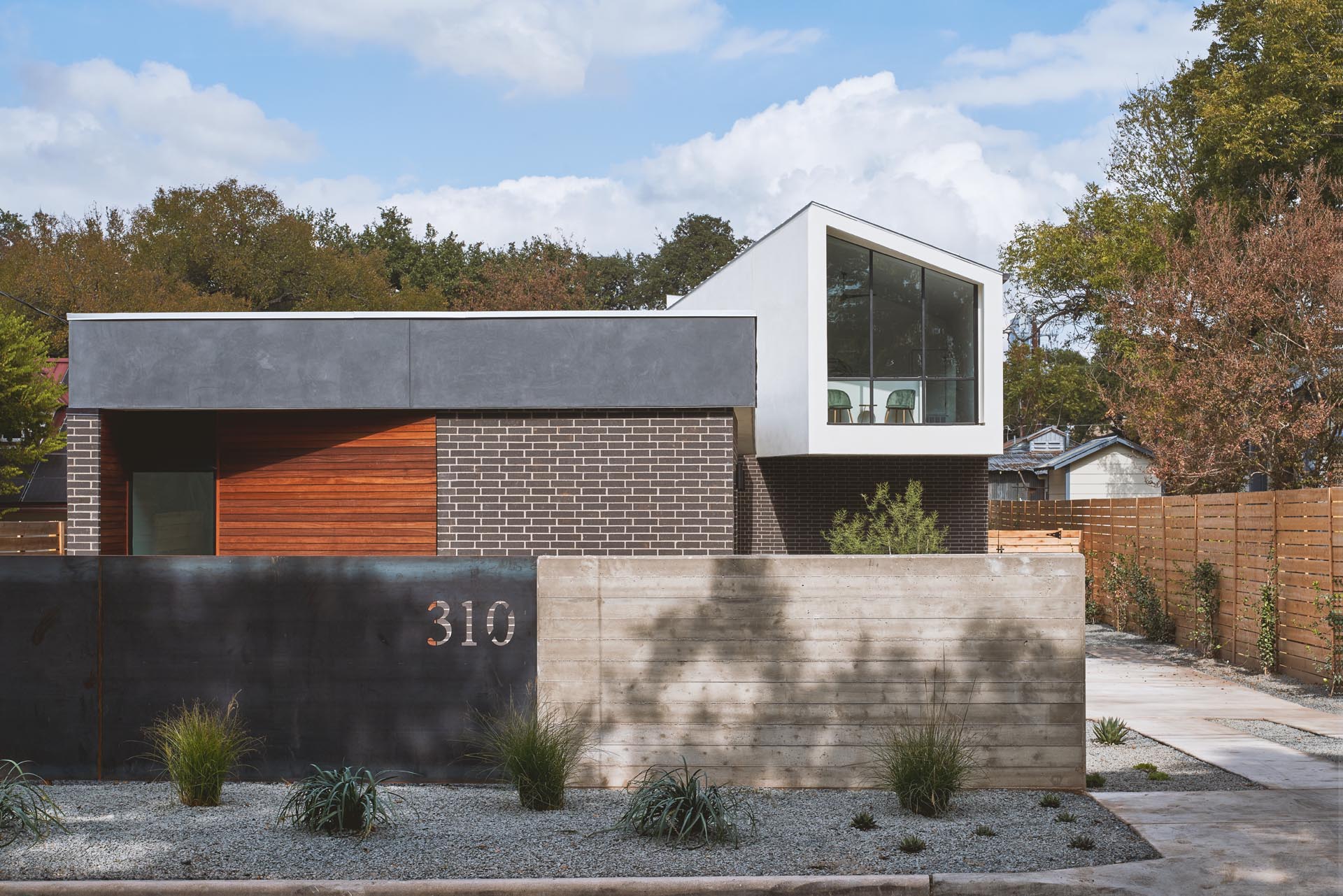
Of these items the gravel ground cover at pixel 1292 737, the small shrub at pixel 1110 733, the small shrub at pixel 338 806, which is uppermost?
the small shrub at pixel 338 806

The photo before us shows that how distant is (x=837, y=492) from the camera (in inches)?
974

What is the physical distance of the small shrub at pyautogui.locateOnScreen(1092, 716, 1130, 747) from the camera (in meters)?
9.80

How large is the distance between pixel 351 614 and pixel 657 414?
4.77 meters

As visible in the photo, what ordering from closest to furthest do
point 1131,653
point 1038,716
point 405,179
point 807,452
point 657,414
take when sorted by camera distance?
point 1038,716 → point 657,414 → point 1131,653 → point 807,452 → point 405,179

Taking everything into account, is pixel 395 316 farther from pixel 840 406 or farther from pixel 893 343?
pixel 893 343

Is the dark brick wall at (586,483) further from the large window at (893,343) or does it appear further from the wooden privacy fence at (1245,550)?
the large window at (893,343)

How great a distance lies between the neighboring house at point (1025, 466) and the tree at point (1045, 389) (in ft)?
5.47

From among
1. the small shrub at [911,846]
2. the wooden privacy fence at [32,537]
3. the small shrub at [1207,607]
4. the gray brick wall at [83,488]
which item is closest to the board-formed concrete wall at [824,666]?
the small shrub at [911,846]

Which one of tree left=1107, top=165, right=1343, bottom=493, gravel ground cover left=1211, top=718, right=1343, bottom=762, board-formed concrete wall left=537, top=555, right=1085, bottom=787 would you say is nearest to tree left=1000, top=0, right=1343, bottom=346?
tree left=1107, top=165, right=1343, bottom=493

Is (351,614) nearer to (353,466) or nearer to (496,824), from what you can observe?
(496,824)

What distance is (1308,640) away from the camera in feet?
42.3

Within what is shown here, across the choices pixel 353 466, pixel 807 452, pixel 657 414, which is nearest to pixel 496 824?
pixel 657 414

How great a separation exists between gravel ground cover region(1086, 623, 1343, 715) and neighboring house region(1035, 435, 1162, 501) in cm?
A: 2233

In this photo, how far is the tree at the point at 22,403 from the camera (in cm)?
2402
